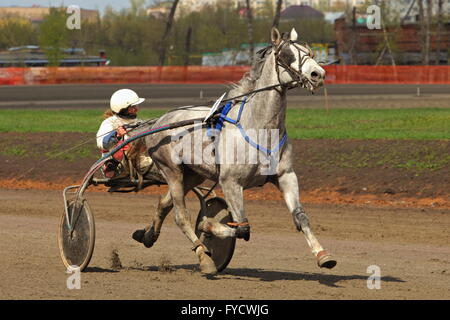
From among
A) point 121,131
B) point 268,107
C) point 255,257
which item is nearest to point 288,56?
point 268,107

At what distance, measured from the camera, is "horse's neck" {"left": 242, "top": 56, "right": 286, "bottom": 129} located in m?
7.60

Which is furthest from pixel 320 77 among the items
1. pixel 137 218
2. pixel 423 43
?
pixel 423 43

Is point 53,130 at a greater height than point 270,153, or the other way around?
point 270,153

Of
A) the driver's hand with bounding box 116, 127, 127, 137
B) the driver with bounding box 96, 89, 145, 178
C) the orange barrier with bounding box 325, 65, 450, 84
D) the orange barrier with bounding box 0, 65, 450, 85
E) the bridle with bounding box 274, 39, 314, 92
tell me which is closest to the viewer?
the bridle with bounding box 274, 39, 314, 92

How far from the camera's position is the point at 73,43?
2776 inches

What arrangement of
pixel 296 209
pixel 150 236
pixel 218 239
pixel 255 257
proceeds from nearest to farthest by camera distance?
1. pixel 296 209
2. pixel 218 239
3. pixel 150 236
4. pixel 255 257

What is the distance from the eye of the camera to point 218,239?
8727mm

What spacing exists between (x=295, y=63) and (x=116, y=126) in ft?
7.77
